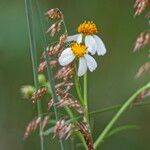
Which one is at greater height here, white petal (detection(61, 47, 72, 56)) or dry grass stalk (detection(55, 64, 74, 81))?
white petal (detection(61, 47, 72, 56))

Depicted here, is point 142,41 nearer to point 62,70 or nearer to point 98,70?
point 62,70

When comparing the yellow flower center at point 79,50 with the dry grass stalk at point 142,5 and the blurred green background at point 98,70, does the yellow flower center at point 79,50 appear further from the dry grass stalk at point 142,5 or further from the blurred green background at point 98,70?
the blurred green background at point 98,70

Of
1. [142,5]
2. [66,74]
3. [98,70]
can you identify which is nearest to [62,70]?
[66,74]

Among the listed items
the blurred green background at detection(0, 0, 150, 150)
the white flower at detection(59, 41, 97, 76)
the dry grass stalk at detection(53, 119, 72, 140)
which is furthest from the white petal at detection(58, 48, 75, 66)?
the blurred green background at detection(0, 0, 150, 150)

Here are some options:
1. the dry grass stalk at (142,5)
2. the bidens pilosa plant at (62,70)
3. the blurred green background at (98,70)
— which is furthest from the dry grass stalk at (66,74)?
the blurred green background at (98,70)

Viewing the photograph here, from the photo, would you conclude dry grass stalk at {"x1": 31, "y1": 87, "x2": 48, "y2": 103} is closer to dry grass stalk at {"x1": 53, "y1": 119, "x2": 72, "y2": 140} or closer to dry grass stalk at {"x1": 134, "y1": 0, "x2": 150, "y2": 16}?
dry grass stalk at {"x1": 53, "y1": 119, "x2": 72, "y2": 140}

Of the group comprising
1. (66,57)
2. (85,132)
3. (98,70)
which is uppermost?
(98,70)
